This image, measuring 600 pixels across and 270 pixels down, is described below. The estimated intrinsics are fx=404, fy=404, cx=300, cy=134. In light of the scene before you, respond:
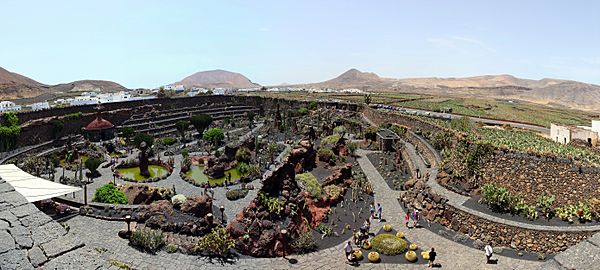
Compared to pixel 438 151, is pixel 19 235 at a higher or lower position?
higher

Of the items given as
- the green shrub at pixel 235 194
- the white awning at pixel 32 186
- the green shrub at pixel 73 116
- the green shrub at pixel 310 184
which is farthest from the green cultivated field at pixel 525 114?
the green shrub at pixel 73 116

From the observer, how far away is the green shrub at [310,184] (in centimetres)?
2517

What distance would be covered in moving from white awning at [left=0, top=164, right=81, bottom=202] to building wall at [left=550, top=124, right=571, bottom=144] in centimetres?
3459

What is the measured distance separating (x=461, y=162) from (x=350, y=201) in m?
7.78

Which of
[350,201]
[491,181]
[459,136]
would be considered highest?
[459,136]

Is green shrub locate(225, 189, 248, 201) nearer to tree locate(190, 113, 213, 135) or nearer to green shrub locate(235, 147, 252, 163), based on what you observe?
green shrub locate(235, 147, 252, 163)

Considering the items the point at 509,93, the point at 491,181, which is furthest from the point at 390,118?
the point at 509,93

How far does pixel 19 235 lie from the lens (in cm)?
511

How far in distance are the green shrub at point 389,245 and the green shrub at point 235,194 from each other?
32.2 feet

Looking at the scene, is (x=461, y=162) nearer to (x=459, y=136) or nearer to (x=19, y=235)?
(x=459, y=136)

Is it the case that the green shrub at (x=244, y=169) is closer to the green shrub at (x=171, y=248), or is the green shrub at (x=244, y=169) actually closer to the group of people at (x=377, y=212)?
the group of people at (x=377, y=212)

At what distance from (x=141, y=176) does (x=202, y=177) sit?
4885 millimetres

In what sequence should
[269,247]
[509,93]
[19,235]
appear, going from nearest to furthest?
[19,235] → [269,247] → [509,93]

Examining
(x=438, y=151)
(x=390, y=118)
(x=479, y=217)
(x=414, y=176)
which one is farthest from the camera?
(x=390, y=118)
